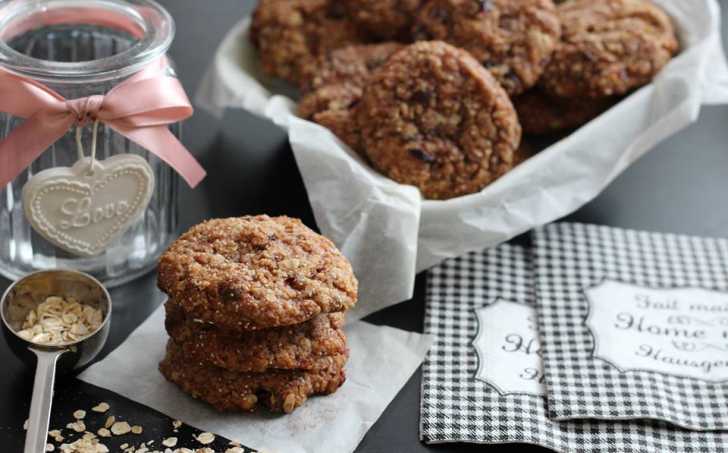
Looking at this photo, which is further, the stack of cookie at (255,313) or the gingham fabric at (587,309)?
the gingham fabric at (587,309)

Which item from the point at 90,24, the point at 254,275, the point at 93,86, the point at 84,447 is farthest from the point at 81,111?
the point at 84,447

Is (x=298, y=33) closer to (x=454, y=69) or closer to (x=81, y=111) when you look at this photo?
(x=454, y=69)

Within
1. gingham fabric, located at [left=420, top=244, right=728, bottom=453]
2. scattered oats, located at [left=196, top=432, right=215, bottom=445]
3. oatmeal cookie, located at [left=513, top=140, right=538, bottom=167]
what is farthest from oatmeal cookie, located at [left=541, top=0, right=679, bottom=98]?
scattered oats, located at [left=196, top=432, right=215, bottom=445]

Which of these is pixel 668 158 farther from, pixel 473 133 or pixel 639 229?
pixel 473 133

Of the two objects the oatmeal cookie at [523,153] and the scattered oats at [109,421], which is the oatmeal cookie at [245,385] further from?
the oatmeal cookie at [523,153]

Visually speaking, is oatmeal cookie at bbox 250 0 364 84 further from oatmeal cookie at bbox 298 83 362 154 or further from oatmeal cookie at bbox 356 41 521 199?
oatmeal cookie at bbox 356 41 521 199

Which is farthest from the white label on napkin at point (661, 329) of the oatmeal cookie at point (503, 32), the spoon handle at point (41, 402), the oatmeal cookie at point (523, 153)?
the spoon handle at point (41, 402)
